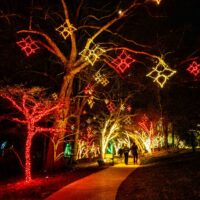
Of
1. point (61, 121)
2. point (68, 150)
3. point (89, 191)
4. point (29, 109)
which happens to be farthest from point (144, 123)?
point (89, 191)

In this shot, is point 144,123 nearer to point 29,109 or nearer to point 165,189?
point 29,109

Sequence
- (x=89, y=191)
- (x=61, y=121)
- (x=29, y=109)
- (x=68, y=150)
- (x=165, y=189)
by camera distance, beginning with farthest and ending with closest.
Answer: (x=68, y=150) < (x=61, y=121) < (x=29, y=109) < (x=89, y=191) < (x=165, y=189)

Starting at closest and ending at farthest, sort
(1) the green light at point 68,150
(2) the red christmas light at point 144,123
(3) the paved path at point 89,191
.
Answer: (3) the paved path at point 89,191
(1) the green light at point 68,150
(2) the red christmas light at point 144,123

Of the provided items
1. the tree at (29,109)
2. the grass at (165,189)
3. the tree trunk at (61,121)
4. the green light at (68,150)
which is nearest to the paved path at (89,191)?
the grass at (165,189)

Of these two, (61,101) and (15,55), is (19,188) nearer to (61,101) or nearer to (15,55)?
(61,101)

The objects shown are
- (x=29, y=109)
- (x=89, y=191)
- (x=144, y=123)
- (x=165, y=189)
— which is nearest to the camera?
(x=165, y=189)

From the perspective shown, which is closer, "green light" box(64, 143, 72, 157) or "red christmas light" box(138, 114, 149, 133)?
"green light" box(64, 143, 72, 157)

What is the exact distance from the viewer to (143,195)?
929 centimetres

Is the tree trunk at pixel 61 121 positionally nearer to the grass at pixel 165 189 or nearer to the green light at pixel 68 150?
the grass at pixel 165 189

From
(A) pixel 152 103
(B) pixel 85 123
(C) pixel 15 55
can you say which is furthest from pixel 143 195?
(A) pixel 152 103

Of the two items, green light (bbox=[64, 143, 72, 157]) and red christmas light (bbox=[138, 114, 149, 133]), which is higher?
red christmas light (bbox=[138, 114, 149, 133])

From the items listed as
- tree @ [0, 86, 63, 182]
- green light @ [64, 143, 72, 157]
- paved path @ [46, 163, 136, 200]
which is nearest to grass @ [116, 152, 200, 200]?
paved path @ [46, 163, 136, 200]

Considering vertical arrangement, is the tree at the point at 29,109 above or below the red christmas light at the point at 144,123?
below

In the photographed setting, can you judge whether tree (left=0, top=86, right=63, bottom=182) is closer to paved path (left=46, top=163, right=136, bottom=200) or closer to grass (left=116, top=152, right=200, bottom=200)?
paved path (left=46, top=163, right=136, bottom=200)
